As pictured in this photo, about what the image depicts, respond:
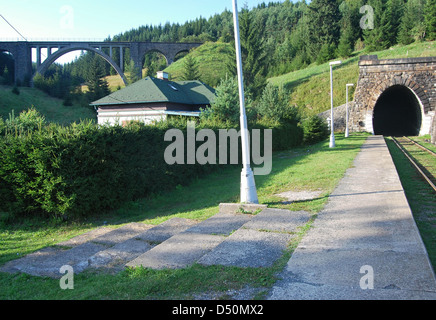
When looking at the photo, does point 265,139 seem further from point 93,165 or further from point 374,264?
point 374,264

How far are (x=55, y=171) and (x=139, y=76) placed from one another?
276 feet

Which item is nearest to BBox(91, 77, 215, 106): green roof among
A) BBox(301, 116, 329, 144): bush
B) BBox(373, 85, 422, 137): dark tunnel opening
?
BBox(301, 116, 329, 144): bush

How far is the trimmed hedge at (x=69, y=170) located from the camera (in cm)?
966

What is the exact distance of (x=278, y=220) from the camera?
741cm

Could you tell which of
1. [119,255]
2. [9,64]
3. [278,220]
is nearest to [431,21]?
[278,220]

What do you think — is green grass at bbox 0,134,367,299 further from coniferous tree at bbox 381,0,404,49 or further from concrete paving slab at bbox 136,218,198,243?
coniferous tree at bbox 381,0,404,49

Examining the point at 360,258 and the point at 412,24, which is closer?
the point at 360,258

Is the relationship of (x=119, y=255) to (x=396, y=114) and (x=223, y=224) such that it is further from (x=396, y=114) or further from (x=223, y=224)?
(x=396, y=114)

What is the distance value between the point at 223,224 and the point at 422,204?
5.54 meters

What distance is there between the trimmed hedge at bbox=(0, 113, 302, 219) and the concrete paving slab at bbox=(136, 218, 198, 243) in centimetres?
304

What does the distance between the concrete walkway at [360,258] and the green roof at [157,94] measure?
25913mm

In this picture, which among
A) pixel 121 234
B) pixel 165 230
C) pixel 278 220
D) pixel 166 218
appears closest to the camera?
pixel 278 220

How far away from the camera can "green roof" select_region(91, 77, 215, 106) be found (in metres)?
33.6

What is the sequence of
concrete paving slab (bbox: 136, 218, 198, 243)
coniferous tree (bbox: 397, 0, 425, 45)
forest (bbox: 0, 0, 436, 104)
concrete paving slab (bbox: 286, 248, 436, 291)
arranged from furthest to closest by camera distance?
coniferous tree (bbox: 397, 0, 425, 45), forest (bbox: 0, 0, 436, 104), concrete paving slab (bbox: 136, 218, 198, 243), concrete paving slab (bbox: 286, 248, 436, 291)
